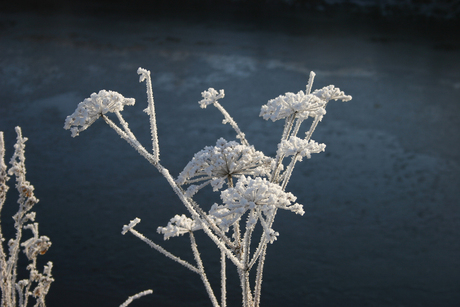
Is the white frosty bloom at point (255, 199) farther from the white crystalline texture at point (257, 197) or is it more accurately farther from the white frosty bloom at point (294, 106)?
the white frosty bloom at point (294, 106)

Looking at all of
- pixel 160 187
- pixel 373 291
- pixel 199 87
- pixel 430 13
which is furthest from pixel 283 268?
pixel 430 13

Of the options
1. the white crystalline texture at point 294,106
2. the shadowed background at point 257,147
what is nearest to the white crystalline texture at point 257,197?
the white crystalline texture at point 294,106

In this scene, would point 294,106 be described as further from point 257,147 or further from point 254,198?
point 257,147

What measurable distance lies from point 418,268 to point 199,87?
2670mm

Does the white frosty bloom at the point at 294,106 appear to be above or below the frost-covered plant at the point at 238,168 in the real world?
above

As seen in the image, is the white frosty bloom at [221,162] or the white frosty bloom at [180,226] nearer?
the white frosty bloom at [221,162]


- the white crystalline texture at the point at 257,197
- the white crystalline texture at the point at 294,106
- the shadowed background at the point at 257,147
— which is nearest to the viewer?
the white crystalline texture at the point at 257,197

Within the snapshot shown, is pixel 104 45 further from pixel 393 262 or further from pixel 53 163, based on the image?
pixel 393 262

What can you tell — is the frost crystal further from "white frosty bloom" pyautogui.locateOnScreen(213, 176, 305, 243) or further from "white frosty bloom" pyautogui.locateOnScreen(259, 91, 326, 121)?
"white frosty bloom" pyautogui.locateOnScreen(259, 91, 326, 121)

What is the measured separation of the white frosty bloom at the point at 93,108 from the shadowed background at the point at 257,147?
155 centimetres

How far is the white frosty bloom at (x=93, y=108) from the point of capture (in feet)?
2.60

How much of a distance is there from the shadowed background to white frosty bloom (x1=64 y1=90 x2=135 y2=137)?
1551mm

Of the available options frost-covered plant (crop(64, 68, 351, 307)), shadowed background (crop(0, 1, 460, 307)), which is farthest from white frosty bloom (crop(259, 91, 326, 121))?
shadowed background (crop(0, 1, 460, 307))

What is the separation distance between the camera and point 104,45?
5672 mm
